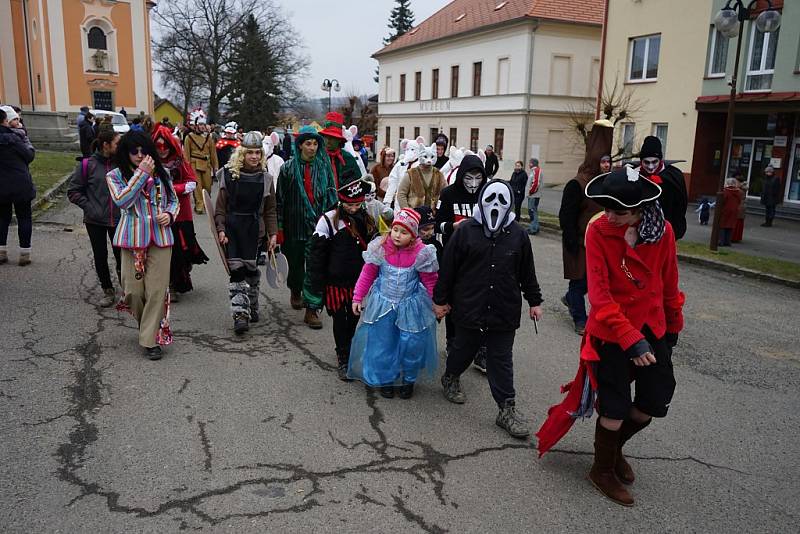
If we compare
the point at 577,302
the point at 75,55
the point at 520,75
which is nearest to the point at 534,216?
the point at 577,302

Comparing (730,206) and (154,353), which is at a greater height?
(730,206)

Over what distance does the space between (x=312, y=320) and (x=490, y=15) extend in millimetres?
36182

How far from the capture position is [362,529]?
335 cm

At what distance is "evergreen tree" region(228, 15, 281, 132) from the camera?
57.4 meters

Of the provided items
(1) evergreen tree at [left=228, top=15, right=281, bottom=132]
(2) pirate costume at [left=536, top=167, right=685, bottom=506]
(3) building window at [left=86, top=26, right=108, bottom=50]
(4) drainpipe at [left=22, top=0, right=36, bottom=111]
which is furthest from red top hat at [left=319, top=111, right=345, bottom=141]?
(1) evergreen tree at [left=228, top=15, right=281, bottom=132]

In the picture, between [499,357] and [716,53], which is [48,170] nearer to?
[499,357]

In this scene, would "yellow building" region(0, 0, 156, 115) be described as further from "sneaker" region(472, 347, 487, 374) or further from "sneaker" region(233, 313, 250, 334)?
"sneaker" region(472, 347, 487, 374)

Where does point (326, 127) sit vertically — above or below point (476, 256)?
above

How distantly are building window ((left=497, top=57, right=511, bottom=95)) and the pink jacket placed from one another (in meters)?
33.6

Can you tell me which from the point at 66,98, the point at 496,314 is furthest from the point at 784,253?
the point at 66,98

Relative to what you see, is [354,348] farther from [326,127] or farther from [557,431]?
[326,127]

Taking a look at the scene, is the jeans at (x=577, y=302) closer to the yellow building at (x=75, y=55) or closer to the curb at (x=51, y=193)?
the curb at (x=51, y=193)

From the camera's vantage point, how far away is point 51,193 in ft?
50.3

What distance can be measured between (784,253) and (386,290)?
11.9 meters
